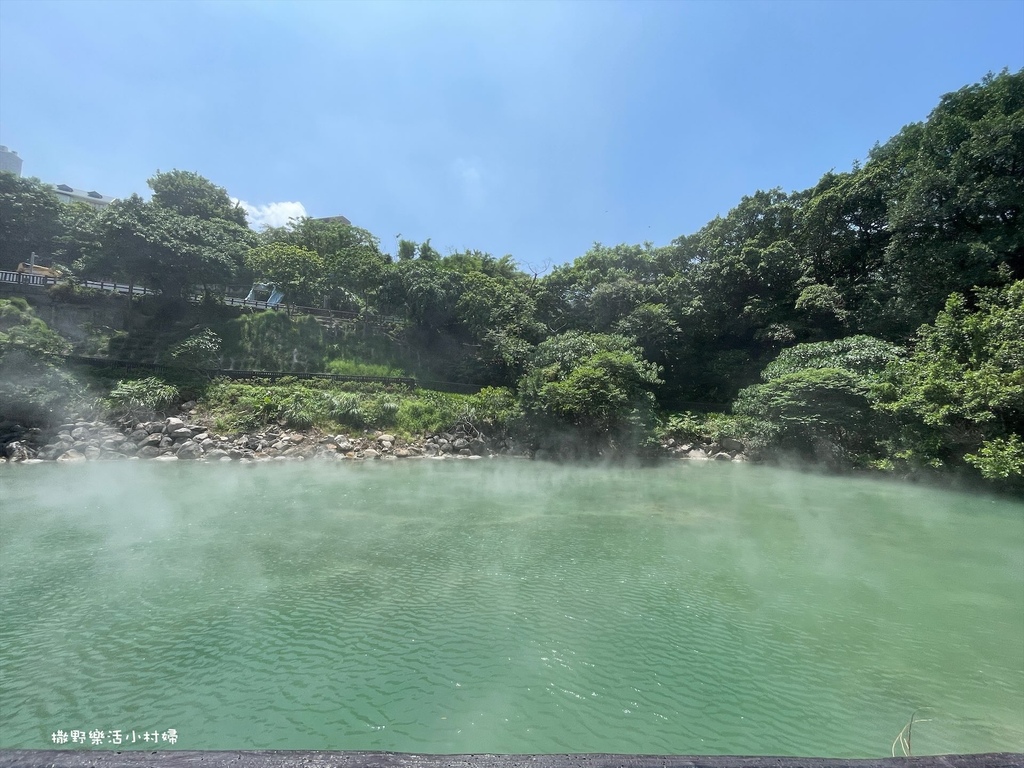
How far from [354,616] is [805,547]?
687 cm

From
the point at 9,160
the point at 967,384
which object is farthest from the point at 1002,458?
the point at 9,160

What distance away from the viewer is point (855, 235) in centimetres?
2222

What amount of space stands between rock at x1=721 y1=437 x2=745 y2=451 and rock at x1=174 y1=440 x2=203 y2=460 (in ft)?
57.4

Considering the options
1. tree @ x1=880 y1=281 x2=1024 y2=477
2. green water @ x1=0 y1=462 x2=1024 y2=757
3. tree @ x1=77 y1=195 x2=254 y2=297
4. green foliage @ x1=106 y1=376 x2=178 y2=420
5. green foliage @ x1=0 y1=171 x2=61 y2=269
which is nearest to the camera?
green water @ x1=0 y1=462 x2=1024 y2=757

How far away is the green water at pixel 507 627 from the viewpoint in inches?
149

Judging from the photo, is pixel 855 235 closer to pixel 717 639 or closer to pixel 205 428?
pixel 717 639

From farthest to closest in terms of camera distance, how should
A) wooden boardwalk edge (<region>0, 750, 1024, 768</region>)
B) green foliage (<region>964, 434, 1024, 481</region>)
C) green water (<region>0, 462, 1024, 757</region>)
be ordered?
1. green foliage (<region>964, 434, 1024, 481</region>)
2. green water (<region>0, 462, 1024, 757</region>)
3. wooden boardwalk edge (<region>0, 750, 1024, 768</region>)

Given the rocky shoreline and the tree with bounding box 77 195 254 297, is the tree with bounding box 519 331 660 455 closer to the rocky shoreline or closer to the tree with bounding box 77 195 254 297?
the rocky shoreline

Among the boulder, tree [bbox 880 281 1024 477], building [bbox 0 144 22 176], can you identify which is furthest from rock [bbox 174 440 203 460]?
building [bbox 0 144 22 176]

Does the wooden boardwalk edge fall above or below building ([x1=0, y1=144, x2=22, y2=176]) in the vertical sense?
below

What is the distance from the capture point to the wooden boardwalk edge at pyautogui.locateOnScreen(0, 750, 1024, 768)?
4.17 feet

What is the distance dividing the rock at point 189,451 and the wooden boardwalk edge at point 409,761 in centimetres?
1631

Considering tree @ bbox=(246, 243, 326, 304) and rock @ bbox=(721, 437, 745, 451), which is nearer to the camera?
rock @ bbox=(721, 437, 745, 451)

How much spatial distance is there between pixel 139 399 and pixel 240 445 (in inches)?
153
